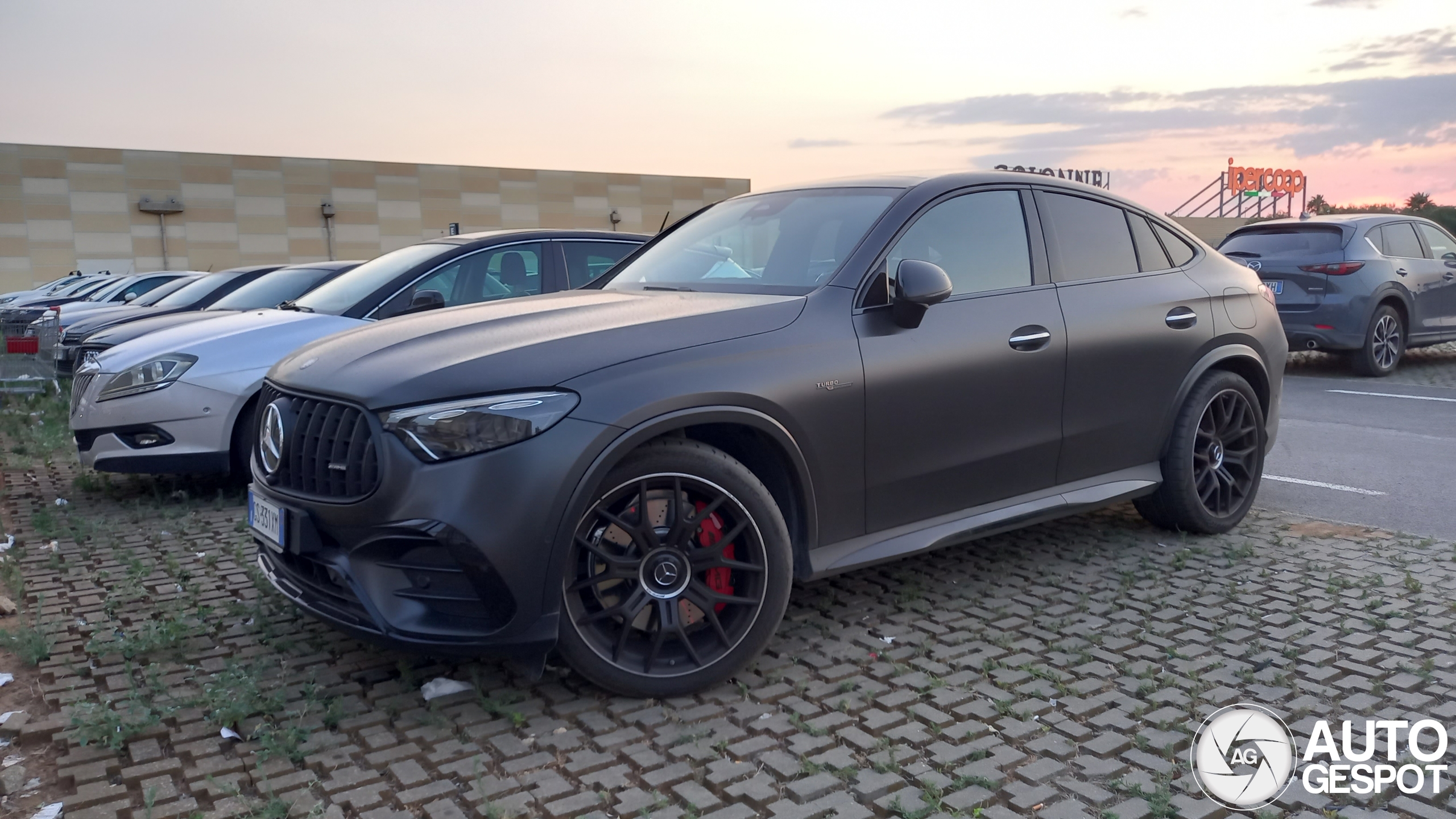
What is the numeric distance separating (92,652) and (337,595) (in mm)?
1303

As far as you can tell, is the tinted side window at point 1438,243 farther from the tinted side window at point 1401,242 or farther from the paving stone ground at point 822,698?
the paving stone ground at point 822,698

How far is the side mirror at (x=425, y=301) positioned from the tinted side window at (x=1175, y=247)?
3.85m

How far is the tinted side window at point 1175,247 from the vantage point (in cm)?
536

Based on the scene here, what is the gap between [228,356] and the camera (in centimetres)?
640

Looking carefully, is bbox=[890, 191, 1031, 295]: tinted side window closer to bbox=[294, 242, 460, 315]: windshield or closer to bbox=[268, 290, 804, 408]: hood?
bbox=[268, 290, 804, 408]: hood

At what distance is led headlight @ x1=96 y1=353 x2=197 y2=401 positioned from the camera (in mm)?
6320

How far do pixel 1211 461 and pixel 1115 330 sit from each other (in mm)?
1055

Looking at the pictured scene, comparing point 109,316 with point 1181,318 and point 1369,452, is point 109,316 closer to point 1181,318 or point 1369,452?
point 1181,318

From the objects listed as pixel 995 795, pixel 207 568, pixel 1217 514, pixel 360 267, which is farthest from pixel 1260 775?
pixel 360 267

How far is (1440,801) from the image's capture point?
9.38 feet

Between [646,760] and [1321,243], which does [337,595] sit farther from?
[1321,243]

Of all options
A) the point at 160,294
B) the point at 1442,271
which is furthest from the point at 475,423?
the point at 160,294

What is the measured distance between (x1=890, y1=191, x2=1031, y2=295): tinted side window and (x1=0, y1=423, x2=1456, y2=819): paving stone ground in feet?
4.38

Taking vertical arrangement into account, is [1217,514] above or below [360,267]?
below
